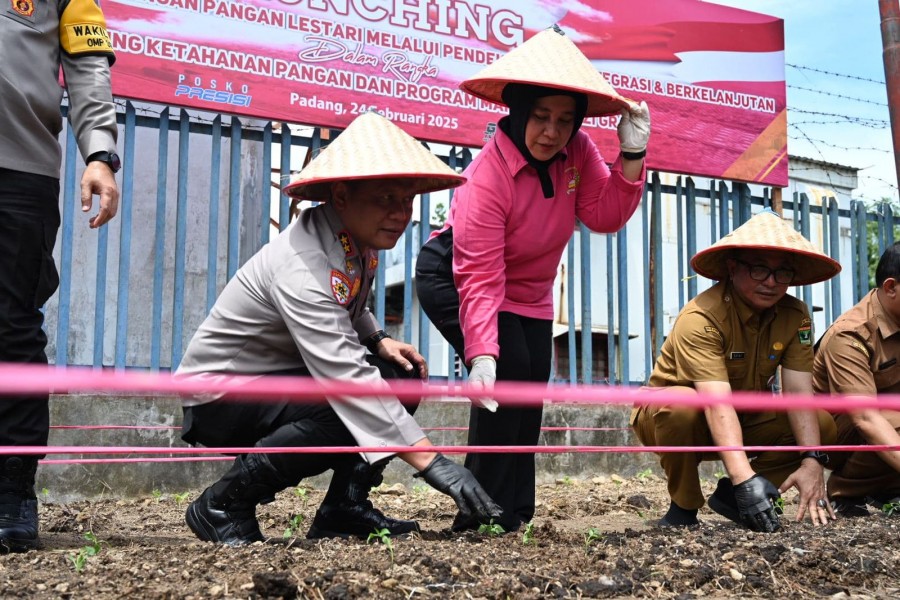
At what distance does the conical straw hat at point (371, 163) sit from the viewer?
272 cm

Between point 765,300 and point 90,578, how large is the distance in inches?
95.8

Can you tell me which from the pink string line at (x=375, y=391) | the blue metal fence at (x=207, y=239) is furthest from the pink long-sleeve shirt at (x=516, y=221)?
the blue metal fence at (x=207, y=239)

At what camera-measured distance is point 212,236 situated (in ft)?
16.9

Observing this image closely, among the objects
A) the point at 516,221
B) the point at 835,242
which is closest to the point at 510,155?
the point at 516,221

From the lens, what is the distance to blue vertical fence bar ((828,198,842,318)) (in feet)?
21.1

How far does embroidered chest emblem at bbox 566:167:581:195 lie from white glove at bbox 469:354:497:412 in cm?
74

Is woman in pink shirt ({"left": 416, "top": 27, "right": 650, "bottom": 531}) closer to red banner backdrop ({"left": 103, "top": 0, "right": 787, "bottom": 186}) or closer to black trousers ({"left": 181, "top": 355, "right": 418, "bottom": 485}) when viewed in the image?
black trousers ({"left": 181, "top": 355, "right": 418, "bottom": 485})

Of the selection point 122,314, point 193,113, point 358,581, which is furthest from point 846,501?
point 193,113

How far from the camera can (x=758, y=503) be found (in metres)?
3.11

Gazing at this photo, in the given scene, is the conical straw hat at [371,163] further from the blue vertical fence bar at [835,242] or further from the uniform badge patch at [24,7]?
the blue vertical fence bar at [835,242]

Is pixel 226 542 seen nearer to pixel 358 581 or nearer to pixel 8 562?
pixel 8 562

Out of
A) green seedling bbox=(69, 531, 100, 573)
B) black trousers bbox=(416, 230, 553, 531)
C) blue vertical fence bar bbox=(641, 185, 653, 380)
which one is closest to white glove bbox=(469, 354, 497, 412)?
black trousers bbox=(416, 230, 553, 531)

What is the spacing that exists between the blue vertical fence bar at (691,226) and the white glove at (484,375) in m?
3.54

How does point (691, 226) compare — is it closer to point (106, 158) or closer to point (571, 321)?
point (571, 321)
